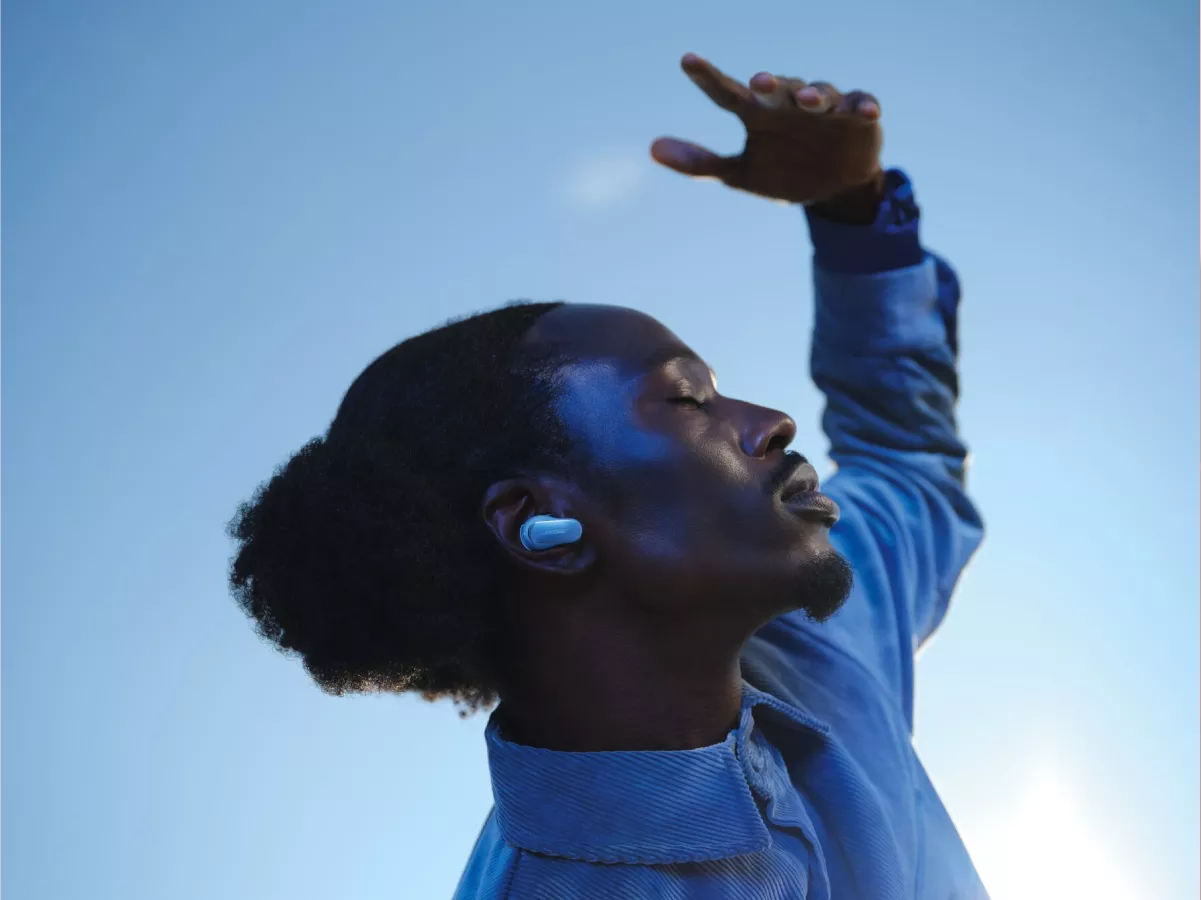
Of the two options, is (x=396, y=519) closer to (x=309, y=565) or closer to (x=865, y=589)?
(x=309, y=565)

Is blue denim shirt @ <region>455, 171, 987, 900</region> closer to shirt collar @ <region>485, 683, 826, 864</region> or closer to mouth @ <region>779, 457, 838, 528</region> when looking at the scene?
shirt collar @ <region>485, 683, 826, 864</region>

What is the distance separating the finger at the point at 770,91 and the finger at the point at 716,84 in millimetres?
13

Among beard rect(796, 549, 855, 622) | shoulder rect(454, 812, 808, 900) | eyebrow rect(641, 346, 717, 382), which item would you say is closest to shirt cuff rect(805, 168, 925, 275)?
eyebrow rect(641, 346, 717, 382)

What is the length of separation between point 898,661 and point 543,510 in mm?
767

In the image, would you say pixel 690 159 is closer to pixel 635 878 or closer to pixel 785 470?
pixel 785 470

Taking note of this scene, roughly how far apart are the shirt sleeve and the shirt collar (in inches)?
20.7

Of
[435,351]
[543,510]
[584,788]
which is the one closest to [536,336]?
[435,351]

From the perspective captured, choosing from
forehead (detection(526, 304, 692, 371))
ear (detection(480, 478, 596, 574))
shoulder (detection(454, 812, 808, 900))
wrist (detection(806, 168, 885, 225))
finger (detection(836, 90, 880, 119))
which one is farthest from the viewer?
wrist (detection(806, 168, 885, 225))

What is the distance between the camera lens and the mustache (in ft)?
4.86

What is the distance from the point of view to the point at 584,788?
4.65 ft

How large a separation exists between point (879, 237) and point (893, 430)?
1.13 feet

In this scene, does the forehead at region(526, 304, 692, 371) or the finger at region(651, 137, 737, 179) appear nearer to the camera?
the forehead at region(526, 304, 692, 371)

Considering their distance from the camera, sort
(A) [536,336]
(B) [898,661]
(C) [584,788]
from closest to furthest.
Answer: (C) [584,788]
(A) [536,336]
(B) [898,661]

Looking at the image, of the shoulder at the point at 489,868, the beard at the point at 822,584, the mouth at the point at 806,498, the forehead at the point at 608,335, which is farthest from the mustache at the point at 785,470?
the shoulder at the point at 489,868
